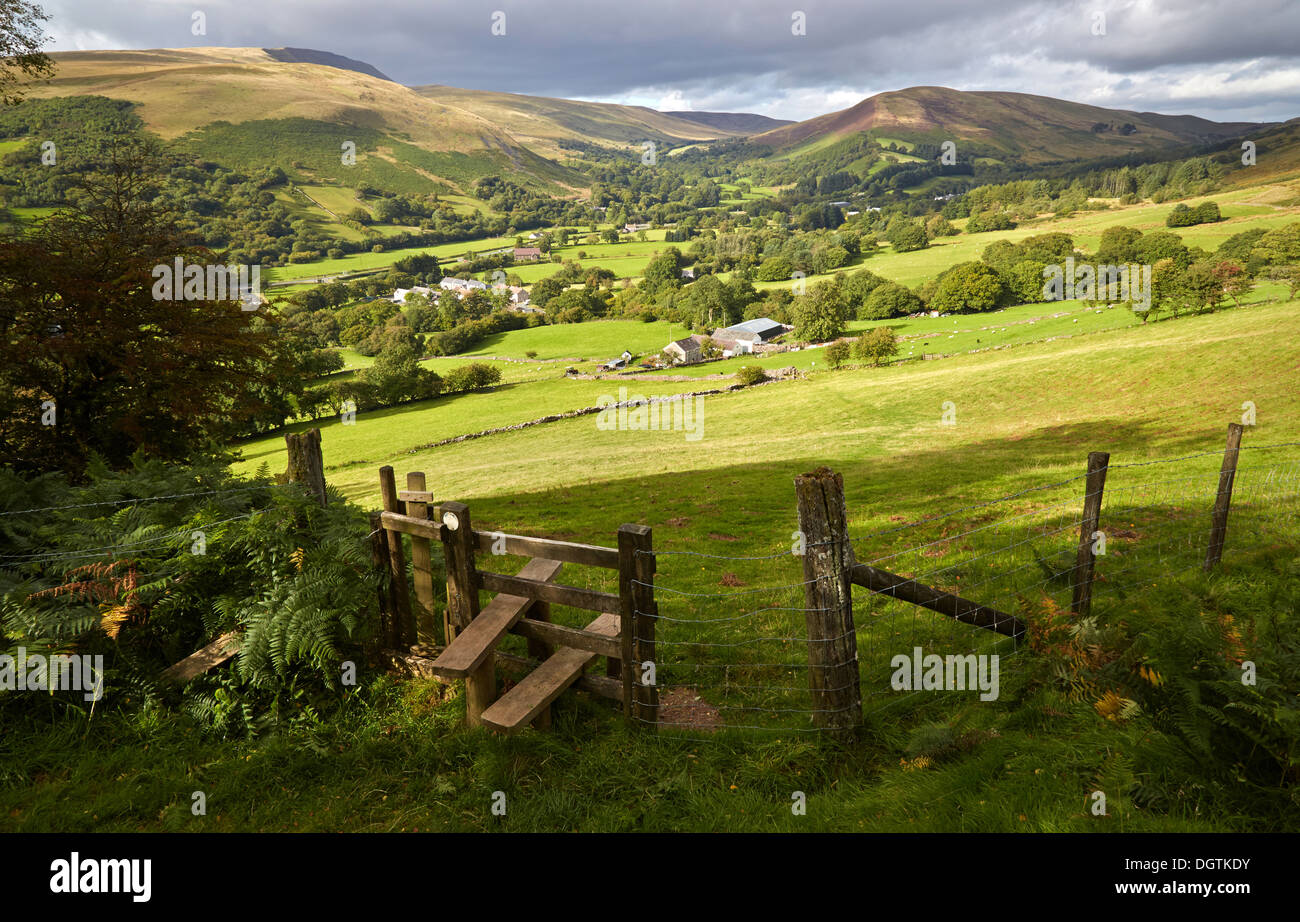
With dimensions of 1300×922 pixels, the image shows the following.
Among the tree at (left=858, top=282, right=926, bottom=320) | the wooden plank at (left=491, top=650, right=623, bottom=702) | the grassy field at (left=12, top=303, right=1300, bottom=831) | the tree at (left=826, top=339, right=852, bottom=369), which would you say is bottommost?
the grassy field at (left=12, top=303, right=1300, bottom=831)

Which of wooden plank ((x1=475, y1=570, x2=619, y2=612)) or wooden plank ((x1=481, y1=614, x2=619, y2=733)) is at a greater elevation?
wooden plank ((x1=475, y1=570, x2=619, y2=612))

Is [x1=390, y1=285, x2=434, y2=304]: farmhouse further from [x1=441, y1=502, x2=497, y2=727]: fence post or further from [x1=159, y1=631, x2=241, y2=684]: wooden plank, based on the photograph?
[x1=441, y1=502, x2=497, y2=727]: fence post

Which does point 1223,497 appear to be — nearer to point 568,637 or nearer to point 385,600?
point 568,637

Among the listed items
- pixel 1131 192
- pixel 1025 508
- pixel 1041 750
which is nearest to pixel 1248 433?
pixel 1025 508

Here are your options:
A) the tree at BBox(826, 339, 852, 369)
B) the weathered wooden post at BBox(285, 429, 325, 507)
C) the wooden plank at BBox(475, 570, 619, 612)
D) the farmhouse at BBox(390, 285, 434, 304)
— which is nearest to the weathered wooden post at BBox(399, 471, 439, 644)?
the wooden plank at BBox(475, 570, 619, 612)

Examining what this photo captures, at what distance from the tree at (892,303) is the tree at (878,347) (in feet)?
138

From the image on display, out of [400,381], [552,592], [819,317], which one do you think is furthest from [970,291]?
[552,592]

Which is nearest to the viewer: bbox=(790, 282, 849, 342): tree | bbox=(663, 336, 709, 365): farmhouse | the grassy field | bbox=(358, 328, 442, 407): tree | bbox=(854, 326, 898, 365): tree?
the grassy field

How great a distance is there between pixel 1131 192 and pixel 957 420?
196 m

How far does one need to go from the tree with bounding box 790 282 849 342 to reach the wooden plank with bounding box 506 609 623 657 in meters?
109

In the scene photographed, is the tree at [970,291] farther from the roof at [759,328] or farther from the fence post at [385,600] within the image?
the fence post at [385,600]

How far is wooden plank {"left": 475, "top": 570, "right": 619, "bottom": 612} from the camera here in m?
6.53

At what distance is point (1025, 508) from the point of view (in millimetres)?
18109
